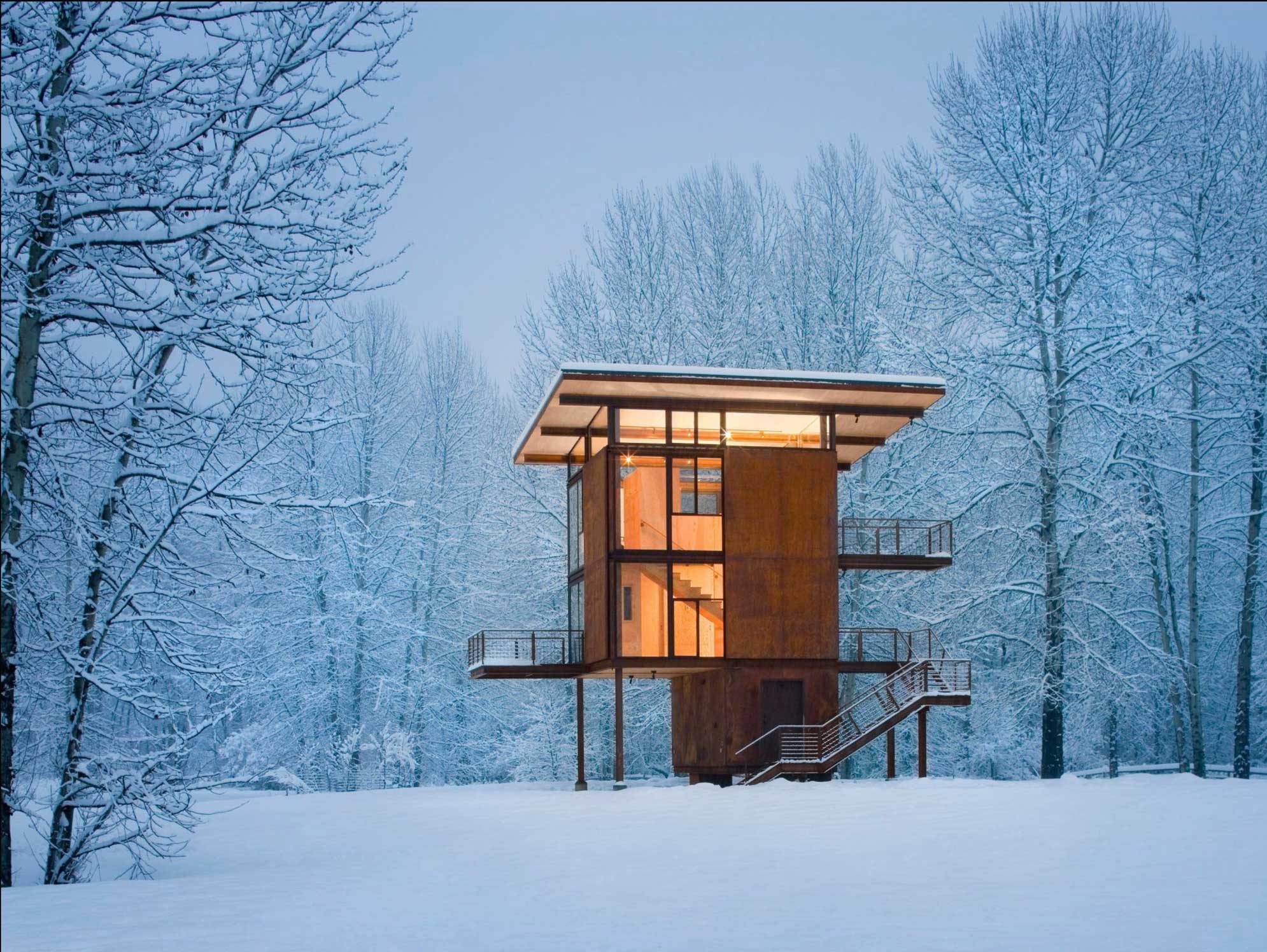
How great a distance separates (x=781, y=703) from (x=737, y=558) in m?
3.13

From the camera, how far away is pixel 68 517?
9844 millimetres

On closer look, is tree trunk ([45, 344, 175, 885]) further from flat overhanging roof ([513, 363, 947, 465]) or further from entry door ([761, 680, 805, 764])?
entry door ([761, 680, 805, 764])

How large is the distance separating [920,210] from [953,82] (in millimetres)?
3004

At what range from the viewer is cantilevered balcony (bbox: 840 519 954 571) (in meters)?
28.2

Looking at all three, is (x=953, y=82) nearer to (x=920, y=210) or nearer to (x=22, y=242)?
(x=920, y=210)

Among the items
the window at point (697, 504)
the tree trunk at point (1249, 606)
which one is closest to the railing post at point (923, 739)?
the window at point (697, 504)

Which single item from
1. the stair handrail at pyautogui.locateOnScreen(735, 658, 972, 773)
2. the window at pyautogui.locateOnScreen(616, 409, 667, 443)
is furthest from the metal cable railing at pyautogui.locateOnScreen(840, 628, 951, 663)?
the window at pyautogui.locateOnScreen(616, 409, 667, 443)

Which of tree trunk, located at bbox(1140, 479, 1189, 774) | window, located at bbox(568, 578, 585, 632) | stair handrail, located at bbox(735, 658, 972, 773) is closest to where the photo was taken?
stair handrail, located at bbox(735, 658, 972, 773)

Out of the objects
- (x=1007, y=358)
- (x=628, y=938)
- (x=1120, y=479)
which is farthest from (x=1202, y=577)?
(x=628, y=938)

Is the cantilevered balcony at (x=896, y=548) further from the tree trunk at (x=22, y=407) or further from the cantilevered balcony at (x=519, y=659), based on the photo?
the tree trunk at (x=22, y=407)

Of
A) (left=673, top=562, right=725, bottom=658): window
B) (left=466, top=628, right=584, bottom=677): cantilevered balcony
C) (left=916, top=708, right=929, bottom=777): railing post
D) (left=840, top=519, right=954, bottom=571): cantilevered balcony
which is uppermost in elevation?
(left=840, top=519, right=954, bottom=571): cantilevered balcony

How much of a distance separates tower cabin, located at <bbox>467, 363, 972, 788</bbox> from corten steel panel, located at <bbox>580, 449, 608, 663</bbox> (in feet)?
0.26

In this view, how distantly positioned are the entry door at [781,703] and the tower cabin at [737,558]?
0.03 m

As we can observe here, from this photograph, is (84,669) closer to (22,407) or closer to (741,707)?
(22,407)
